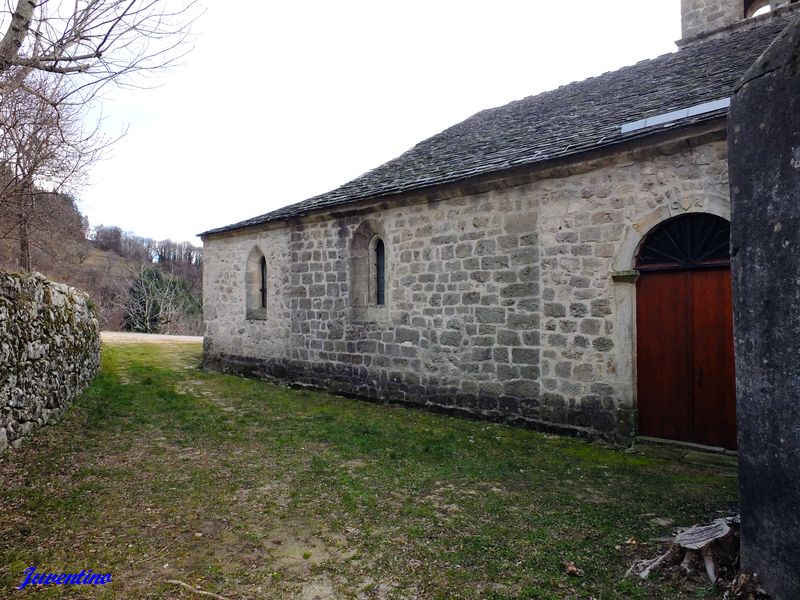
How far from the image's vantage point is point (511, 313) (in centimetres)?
696

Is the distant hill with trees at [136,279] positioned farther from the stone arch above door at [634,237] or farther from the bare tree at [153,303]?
the stone arch above door at [634,237]

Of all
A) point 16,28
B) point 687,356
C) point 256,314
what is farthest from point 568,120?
point 256,314

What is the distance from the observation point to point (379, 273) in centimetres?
930

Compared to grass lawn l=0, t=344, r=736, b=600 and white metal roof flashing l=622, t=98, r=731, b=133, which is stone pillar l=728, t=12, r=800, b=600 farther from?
white metal roof flashing l=622, t=98, r=731, b=133

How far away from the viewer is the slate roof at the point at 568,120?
6508 mm

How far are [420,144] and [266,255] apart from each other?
447 centimetres

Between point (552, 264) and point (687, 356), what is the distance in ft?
6.40

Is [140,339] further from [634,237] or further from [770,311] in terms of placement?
[770,311]

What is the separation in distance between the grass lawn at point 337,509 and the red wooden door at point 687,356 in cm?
67

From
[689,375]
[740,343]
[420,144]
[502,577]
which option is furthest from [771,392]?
[420,144]

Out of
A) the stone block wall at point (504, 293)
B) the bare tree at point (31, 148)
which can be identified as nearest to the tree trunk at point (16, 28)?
the bare tree at point (31, 148)

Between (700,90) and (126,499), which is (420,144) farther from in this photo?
(126,499)
